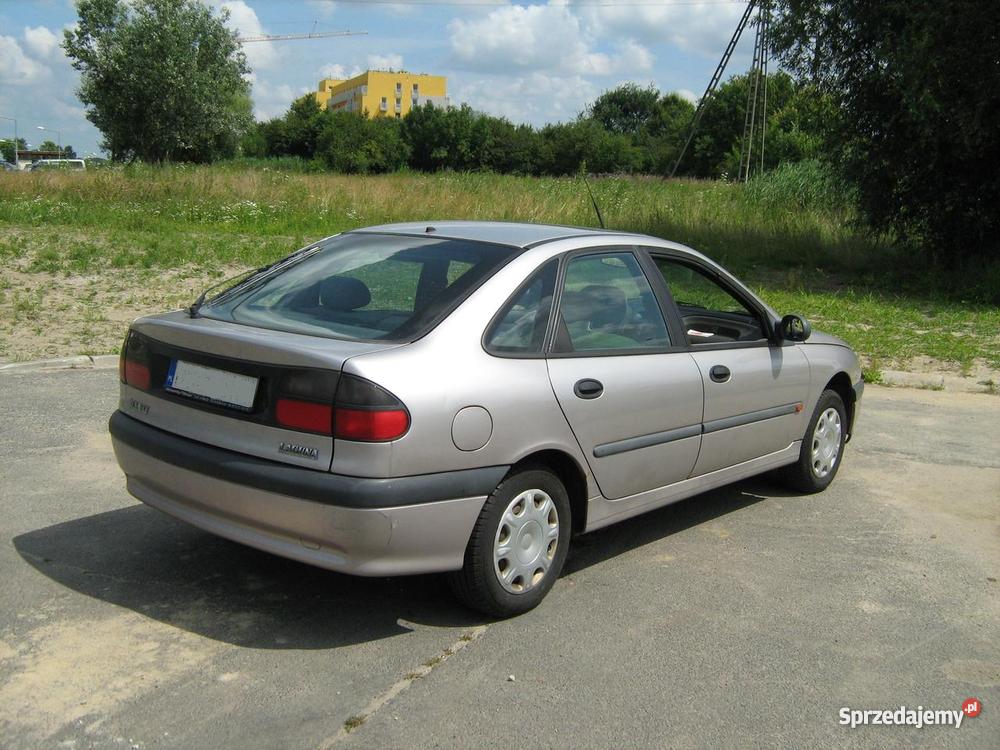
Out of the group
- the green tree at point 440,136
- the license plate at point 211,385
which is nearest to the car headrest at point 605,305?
the license plate at point 211,385

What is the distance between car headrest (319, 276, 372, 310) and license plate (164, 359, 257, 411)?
0.65 metres

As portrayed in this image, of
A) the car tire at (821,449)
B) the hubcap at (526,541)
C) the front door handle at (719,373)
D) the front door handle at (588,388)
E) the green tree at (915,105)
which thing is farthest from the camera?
the green tree at (915,105)

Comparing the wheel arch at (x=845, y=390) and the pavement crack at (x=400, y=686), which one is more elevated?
the wheel arch at (x=845, y=390)

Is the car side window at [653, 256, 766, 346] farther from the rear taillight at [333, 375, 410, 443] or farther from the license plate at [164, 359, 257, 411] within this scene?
the license plate at [164, 359, 257, 411]

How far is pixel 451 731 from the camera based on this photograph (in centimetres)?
330

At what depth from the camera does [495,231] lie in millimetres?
4930

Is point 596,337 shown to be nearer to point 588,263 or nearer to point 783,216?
point 588,263

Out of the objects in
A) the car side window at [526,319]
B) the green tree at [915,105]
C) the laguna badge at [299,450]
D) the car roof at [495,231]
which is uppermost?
the green tree at [915,105]

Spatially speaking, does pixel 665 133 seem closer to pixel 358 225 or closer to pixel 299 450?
pixel 358 225

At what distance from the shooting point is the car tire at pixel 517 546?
4.00 m

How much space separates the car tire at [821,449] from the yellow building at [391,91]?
14336 centimetres

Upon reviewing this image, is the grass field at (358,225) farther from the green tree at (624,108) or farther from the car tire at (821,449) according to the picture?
the green tree at (624,108)

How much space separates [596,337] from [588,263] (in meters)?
0.39

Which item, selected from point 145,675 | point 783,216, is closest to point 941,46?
point 783,216
